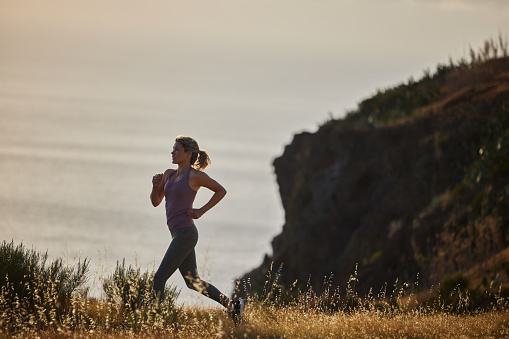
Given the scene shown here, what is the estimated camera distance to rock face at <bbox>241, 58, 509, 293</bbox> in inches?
826

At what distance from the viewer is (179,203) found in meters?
9.28

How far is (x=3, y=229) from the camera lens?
86.9 metres

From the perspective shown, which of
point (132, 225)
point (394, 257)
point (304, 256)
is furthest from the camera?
point (132, 225)

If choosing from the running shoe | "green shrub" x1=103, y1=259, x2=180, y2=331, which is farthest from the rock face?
the running shoe

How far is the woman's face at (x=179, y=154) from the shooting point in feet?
31.3

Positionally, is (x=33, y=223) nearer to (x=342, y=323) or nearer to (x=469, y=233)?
(x=469, y=233)

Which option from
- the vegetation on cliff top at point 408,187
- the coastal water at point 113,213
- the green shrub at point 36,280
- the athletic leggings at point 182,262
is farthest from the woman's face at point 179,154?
the coastal water at point 113,213

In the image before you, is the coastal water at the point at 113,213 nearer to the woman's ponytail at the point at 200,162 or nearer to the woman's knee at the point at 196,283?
the woman's ponytail at the point at 200,162

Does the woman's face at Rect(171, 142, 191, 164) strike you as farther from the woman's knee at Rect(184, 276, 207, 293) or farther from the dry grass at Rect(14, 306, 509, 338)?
the dry grass at Rect(14, 306, 509, 338)

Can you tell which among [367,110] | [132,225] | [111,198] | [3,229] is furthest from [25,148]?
[367,110]

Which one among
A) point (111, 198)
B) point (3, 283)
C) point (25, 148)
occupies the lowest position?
point (3, 283)

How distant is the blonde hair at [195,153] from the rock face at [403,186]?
9.15 meters

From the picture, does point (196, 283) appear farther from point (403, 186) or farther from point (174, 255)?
point (403, 186)

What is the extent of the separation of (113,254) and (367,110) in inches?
2170
